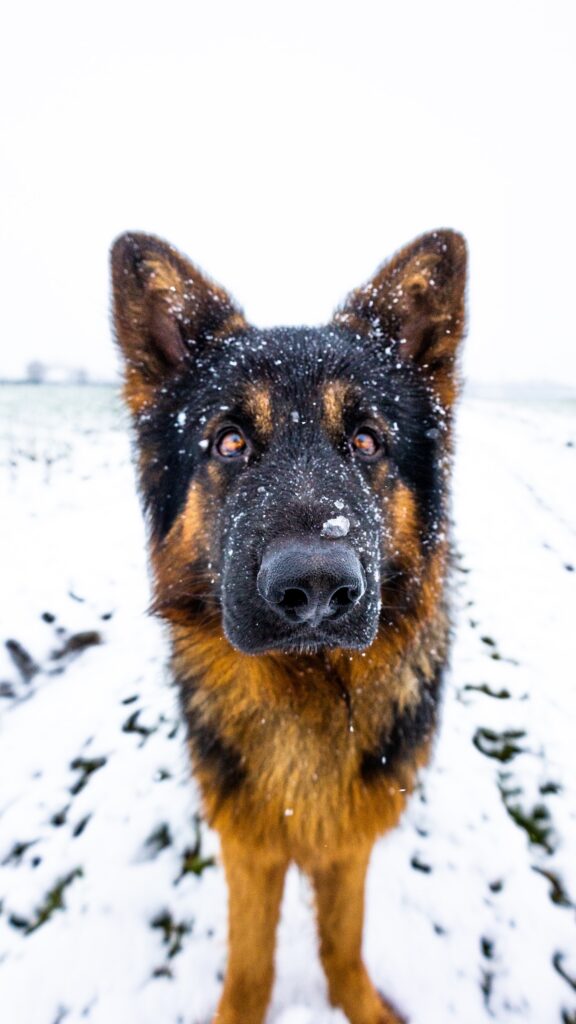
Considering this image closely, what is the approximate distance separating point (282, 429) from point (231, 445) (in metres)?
0.25

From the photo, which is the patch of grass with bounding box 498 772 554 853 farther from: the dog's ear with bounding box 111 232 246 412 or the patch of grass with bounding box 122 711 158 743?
the dog's ear with bounding box 111 232 246 412

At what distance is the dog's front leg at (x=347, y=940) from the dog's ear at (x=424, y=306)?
6.90 feet

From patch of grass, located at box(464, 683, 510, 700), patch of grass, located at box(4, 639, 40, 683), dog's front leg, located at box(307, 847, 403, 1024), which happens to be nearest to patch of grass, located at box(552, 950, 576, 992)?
dog's front leg, located at box(307, 847, 403, 1024)

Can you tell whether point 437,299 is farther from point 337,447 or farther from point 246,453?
point 246,453

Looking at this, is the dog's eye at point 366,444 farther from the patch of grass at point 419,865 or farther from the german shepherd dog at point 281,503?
the patch of grass at point 419,865

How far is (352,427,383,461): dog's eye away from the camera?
7.20 ft

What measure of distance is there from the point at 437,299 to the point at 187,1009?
10.5ft

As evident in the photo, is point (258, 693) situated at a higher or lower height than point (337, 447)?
lower

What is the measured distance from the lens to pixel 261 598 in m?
1.65

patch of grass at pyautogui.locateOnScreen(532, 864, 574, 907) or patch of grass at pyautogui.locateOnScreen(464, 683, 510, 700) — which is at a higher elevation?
patch of grass at pyautogui.locateOnScreen(464, 683, 510, 700)

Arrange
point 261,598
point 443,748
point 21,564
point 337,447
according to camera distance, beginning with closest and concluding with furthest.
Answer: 1. point 261,598
2. point 337,447
3. point 443,748
4. point 21,564

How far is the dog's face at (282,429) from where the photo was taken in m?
1.75

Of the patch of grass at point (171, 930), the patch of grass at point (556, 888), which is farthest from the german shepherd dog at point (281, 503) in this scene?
the patch of grass at point (556, 888)

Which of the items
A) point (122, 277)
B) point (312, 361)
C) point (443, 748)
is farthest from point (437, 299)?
point (443, 748)
